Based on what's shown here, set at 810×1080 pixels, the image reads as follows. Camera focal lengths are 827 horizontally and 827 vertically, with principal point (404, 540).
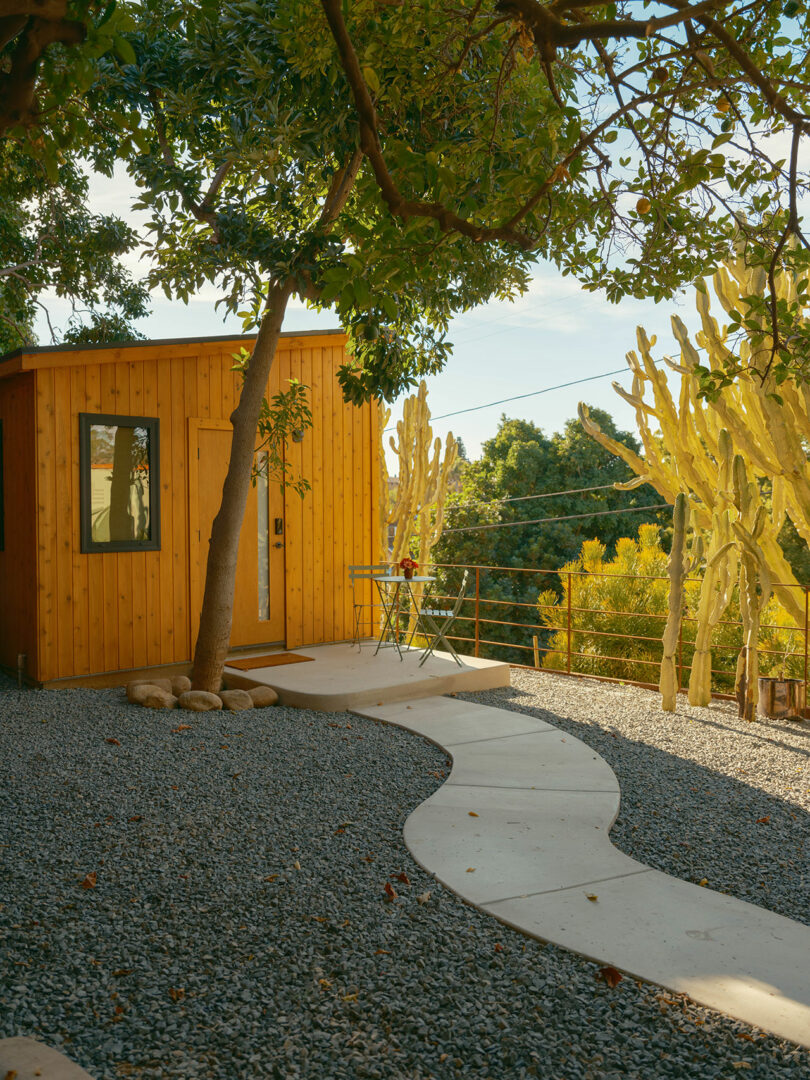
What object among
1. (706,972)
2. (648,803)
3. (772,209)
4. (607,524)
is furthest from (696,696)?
(607,524)

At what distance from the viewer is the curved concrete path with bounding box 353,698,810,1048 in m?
2.35

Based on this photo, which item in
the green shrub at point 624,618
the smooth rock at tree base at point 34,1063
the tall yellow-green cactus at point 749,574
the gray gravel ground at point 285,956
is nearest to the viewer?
the smooth rock at tree base at point 34,1063

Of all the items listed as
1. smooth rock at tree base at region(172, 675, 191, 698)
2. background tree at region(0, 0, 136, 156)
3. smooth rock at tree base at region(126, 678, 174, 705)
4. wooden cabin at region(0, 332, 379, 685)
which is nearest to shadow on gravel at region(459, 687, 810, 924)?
smooth rock at tree base at region(172, 675, 191, 698)

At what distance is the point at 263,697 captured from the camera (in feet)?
19.7

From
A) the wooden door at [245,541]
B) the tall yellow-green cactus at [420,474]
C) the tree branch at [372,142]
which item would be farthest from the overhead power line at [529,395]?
the tree branch at [372,142]

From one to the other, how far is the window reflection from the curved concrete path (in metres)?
3.54

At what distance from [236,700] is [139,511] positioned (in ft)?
6.48

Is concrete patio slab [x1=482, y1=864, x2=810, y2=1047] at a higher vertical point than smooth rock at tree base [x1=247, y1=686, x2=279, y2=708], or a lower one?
lower

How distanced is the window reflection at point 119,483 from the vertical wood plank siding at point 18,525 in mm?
461

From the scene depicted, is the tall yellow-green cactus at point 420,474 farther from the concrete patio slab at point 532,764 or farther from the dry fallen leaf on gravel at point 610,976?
the dry fallen leaf on gravel at point 610,976

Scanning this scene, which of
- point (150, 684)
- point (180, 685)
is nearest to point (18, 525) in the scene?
point (150, 684)

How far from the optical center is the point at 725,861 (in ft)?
10.9

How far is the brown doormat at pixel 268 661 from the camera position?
6.92 m

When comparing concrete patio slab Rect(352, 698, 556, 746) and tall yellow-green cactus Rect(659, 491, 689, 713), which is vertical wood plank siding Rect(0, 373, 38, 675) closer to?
concrete patio slab Rect(352, 698, 556, 746)
